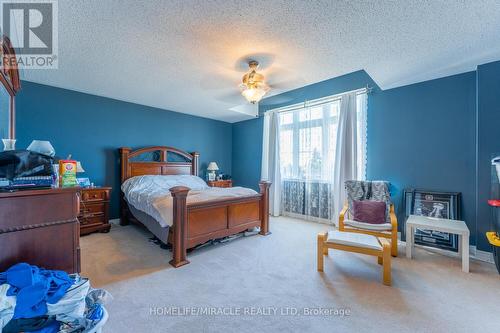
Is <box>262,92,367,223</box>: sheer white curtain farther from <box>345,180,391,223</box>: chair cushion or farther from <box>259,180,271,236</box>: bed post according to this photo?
<box>259,180,271,236</box>: bed post

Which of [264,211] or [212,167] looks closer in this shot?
[264,211]

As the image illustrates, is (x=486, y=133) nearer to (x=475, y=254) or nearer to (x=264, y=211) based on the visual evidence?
(x=475, y=254)

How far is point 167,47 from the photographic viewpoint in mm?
2311

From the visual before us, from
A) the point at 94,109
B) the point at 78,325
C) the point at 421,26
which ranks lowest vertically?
the point at 78,325

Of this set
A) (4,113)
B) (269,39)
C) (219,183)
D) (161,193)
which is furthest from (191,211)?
(219,183)

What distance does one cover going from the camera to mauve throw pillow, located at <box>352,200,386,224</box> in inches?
115

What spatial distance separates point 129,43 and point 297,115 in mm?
3254

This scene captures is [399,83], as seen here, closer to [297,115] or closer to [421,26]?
[421,26]

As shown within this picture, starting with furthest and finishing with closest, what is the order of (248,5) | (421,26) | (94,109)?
1. (94,109)
2. (421,26)
3. (248,5)

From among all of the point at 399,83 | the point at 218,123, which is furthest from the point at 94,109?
the point at 399,83

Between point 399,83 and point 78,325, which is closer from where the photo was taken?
point 78,325

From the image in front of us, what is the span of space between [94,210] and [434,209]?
16.9 feet

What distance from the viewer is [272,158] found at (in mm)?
A: 4914

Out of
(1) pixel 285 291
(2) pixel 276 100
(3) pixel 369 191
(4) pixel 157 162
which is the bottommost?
(1) pixel 285 291
